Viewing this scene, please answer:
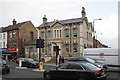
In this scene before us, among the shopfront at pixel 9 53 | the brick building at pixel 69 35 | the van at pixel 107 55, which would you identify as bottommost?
the shopfront at pixel 9 53

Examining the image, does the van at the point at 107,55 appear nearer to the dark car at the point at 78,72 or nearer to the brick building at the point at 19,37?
the dark car at the point at 78,72

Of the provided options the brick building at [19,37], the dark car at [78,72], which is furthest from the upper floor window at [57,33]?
the dark car at [78,72]

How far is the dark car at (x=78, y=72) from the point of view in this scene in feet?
33.9

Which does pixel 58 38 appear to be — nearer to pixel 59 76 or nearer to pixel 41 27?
pixel 41 27

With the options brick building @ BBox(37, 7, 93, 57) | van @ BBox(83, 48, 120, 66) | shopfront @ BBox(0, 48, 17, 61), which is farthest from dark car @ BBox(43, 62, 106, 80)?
shopfront @ BBox(0, 48, 17, 61)

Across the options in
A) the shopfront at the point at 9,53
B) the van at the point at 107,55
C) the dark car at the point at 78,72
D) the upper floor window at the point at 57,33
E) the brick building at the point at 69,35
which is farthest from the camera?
the shopfront at the point at 9,53

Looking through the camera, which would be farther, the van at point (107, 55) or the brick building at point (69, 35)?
the brick building at point (69, 35)

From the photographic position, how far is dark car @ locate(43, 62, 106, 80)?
10328mm

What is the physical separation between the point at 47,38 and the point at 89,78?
30.4m

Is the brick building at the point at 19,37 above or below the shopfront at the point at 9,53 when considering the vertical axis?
above

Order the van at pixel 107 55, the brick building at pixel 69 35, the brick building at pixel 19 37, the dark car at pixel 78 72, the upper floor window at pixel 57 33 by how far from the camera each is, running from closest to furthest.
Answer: the dark car at pixel 78 72 < the van at pixel 107 55 < the brick building at pixel 69 35 < the upper floor window at pixel 57 33 < the brick building at pixel 19 37

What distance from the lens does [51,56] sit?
127ft

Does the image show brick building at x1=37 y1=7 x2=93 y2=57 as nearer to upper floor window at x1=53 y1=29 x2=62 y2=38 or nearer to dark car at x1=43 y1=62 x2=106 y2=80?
upper floor window at x1=53 y1=29 x2=62 y2=38

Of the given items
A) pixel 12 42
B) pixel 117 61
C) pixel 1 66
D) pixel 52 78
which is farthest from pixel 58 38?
pixel 52 78
